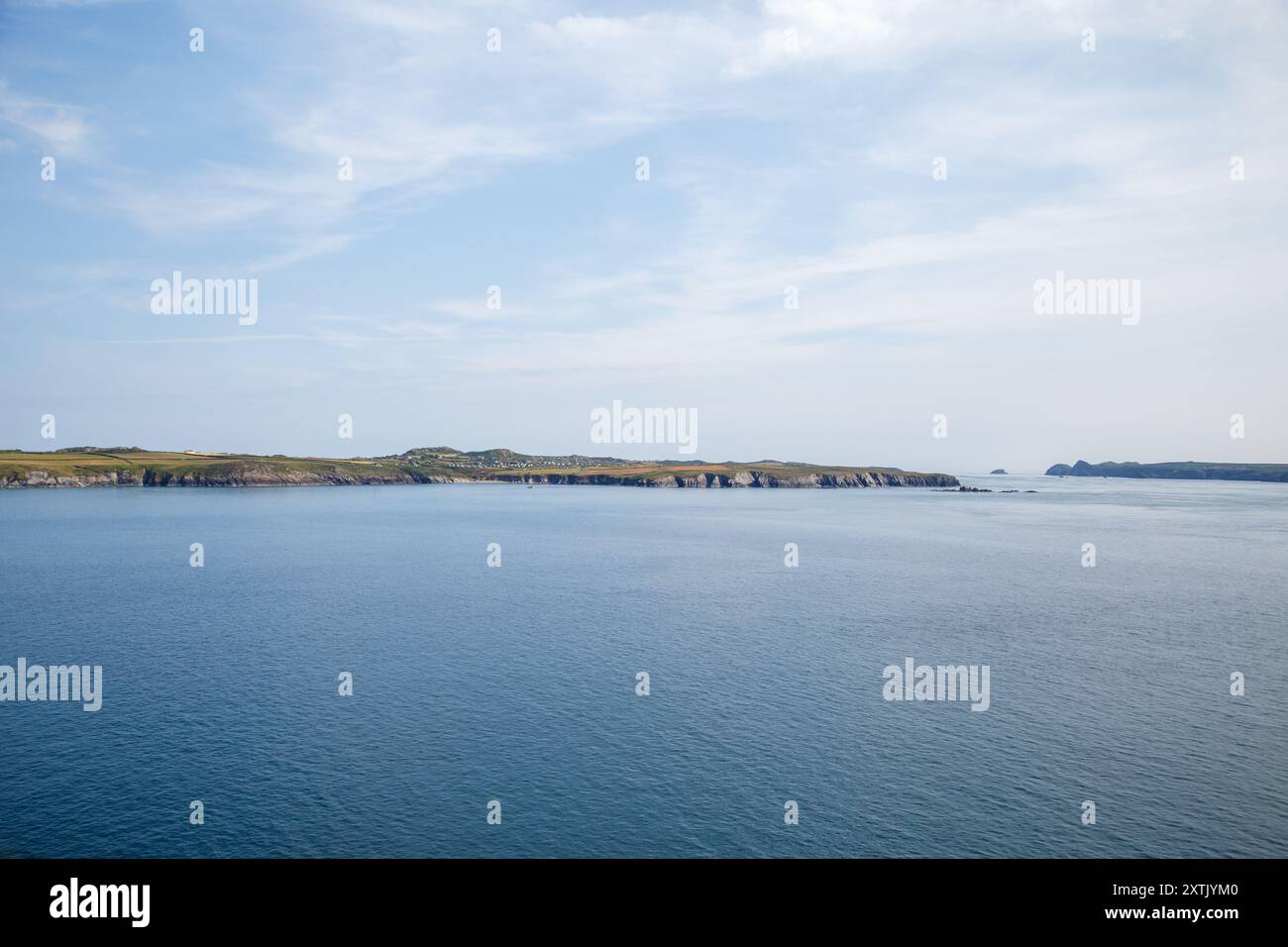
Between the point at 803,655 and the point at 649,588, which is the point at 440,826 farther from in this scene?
the point at 649,588

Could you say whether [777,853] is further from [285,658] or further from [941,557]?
[941,557]

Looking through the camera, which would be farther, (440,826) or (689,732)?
(689,732)
